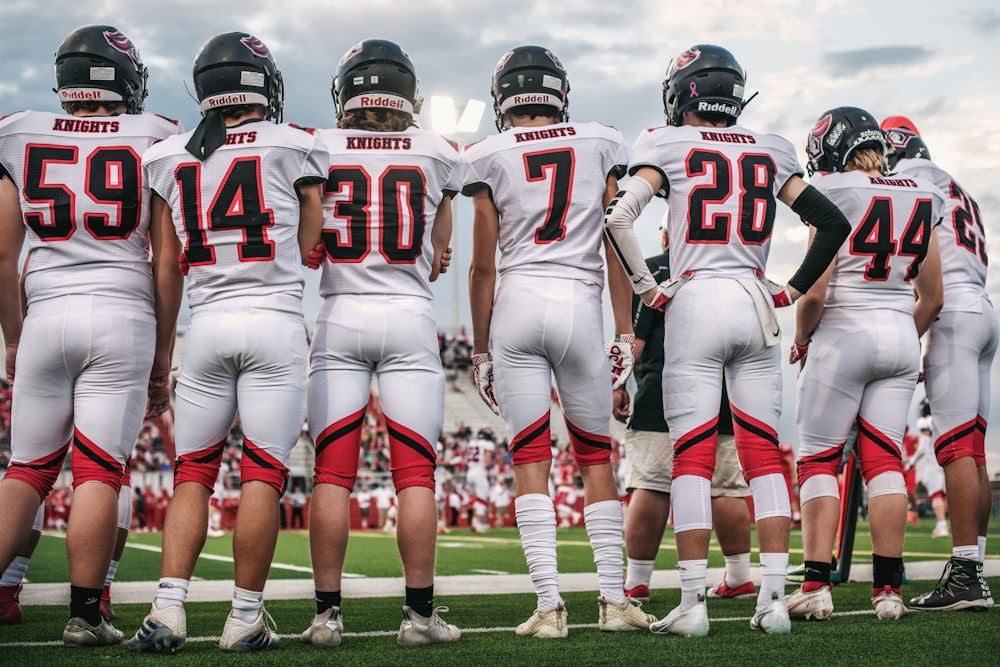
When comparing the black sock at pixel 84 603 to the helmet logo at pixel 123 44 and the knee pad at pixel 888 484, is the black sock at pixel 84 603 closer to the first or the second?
the helmet logo at pixel 123 44

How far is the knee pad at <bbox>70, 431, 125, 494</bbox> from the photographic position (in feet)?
13.3

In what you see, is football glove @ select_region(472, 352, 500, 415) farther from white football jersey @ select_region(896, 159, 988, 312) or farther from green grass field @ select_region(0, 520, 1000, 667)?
white football jersey @ select_region(896, 159, 988, 312)

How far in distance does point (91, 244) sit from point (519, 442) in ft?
6.50

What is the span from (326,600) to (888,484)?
270 centimetres

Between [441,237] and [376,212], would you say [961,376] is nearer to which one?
[441,237]

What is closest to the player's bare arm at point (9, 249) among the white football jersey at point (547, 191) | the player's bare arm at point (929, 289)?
the white football jersey at point (547, 191)

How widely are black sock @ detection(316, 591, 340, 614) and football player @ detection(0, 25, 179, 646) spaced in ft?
2.79

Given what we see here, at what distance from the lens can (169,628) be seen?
372cm

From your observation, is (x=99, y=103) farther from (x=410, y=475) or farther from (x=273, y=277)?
(x=410, y=475)

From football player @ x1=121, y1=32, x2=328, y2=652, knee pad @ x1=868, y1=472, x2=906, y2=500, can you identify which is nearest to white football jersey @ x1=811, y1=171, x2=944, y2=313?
knee pad @ x1=868, y1=472, x2=906, y2=500

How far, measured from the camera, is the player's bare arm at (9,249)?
428cm

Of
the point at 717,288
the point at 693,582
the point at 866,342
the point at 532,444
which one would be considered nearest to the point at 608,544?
the point at 693,582

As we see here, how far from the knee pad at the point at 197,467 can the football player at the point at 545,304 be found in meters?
1.23

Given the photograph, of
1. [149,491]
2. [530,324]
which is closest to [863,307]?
[530,324]
